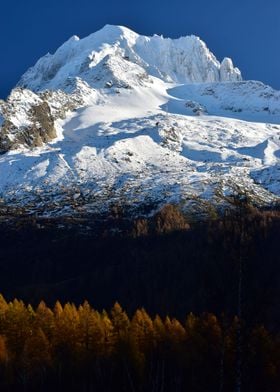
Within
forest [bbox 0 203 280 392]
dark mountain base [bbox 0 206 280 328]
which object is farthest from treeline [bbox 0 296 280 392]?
dark mountain base [bbox 0 206 280 328]

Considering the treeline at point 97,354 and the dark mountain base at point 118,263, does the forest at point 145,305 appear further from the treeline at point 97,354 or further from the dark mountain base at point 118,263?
the dark mountain base at point 118,263

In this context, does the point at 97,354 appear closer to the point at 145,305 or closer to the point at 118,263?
the point at 145,305

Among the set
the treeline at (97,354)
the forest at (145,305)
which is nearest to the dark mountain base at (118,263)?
the forest at (145,305)

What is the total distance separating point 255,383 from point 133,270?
9186 cm

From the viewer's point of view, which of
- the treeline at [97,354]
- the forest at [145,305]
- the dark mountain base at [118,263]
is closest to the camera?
the forest at [145,305]

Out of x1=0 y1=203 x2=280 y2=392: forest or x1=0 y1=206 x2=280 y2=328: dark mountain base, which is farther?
x1=0 y1=206 x2=280 y2=328: dark mountain base

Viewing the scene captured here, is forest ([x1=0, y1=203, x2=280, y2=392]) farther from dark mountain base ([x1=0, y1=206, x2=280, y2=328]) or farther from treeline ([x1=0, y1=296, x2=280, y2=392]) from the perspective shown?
dark mountain base ([x1=0, y1=206, x2=280, y2=328])

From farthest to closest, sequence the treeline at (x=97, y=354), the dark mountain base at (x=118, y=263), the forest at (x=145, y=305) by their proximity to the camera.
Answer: the dark mountain base at (x=118, y=263) → the treeline at (x=97, y=354) → the forest at (x=145, y=305)

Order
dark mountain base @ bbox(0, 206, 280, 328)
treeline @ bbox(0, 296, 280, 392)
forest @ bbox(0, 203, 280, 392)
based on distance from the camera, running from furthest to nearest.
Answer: dark mountain base @ bbox(0, 206, 280, 328)
treeline @ bbox(0, 296, 280, 392)
forest @ bbox(0, 203, 280, 392)

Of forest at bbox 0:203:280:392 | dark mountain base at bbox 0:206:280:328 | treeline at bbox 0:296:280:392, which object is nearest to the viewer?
forest at bbox 0:203:280:392

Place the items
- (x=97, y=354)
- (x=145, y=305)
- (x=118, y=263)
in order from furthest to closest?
(x=118, y=263) → (x=145, y=305) → (x=97, y=354)

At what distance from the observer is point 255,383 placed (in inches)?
2514

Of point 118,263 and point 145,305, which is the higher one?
point 118,263

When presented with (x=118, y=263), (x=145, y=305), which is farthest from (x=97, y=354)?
(x=118, y=263)
